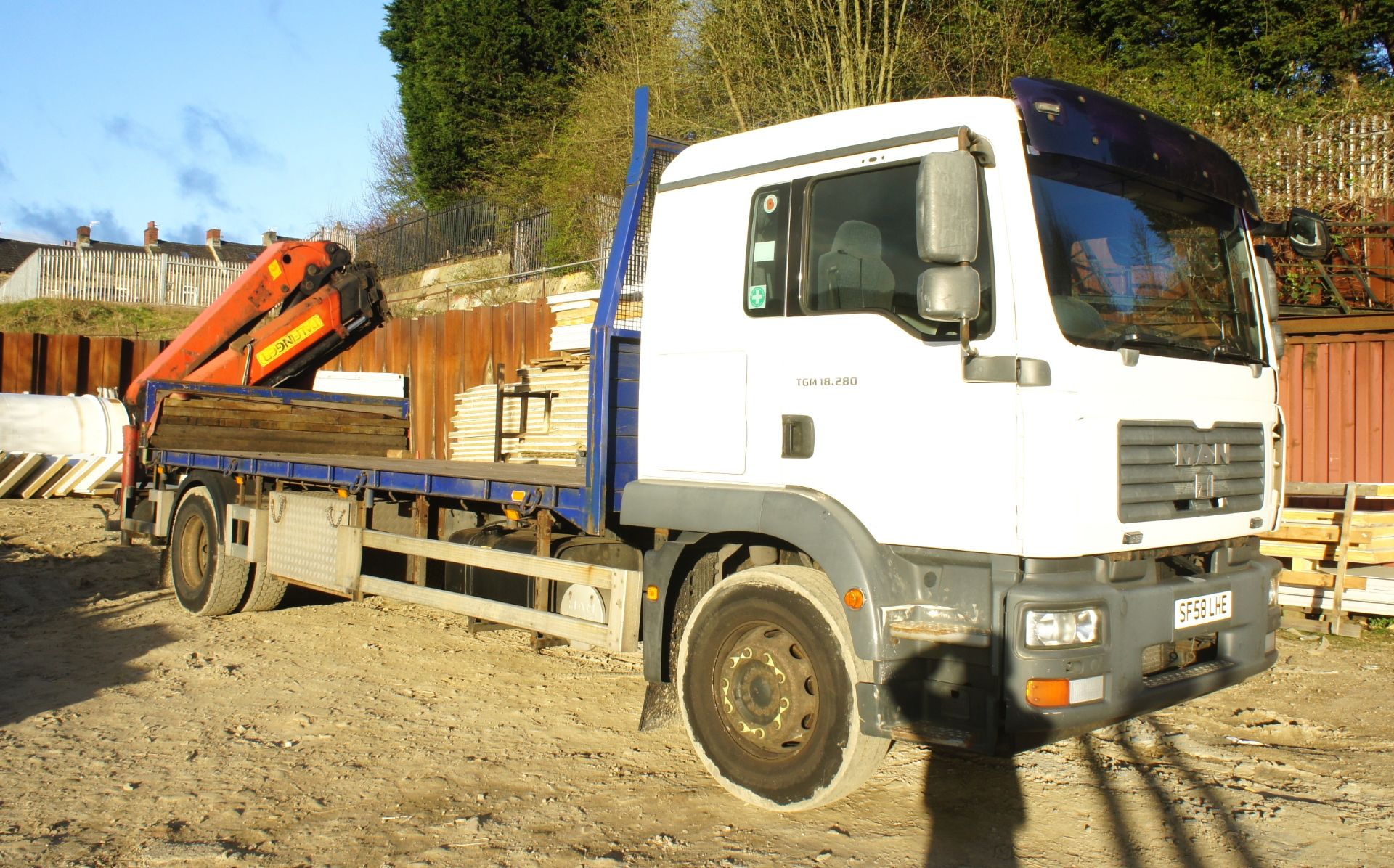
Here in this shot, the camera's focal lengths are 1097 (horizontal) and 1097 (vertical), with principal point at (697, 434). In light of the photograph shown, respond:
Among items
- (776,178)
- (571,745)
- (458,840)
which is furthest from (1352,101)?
(458,840)

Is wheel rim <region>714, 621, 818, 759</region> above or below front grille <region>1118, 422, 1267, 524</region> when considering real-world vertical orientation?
below

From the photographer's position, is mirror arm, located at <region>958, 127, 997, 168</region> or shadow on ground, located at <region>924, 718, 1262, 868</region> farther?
shadow on ground, located at <region>924, 718, 1262, 868</region>

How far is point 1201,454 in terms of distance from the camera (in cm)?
430

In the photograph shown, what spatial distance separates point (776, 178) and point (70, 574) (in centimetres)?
915

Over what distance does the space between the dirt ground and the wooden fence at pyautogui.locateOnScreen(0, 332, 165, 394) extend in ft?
53.5

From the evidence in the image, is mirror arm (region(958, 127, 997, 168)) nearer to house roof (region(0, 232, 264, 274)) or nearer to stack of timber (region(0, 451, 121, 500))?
stack of timber (region(0, 451, 121, 500))

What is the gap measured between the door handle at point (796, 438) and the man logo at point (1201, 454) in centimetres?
140

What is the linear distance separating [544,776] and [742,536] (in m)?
1.46

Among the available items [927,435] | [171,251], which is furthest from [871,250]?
[171,251]

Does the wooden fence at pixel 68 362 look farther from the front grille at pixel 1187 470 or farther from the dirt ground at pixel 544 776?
the front grille at pixel 1187 470

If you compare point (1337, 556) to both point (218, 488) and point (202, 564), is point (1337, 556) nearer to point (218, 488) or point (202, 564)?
point (218, 488)

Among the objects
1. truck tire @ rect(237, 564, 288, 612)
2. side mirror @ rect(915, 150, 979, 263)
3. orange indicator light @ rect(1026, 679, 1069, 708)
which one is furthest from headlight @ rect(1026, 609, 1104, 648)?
truck tire @ rect(237, 564, 288, 612)

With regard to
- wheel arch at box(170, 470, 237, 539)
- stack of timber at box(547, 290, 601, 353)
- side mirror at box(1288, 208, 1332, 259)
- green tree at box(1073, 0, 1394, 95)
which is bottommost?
wheel arch at box(170, 470, 237, 539)

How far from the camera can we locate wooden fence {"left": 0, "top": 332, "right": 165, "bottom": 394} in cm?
2131
